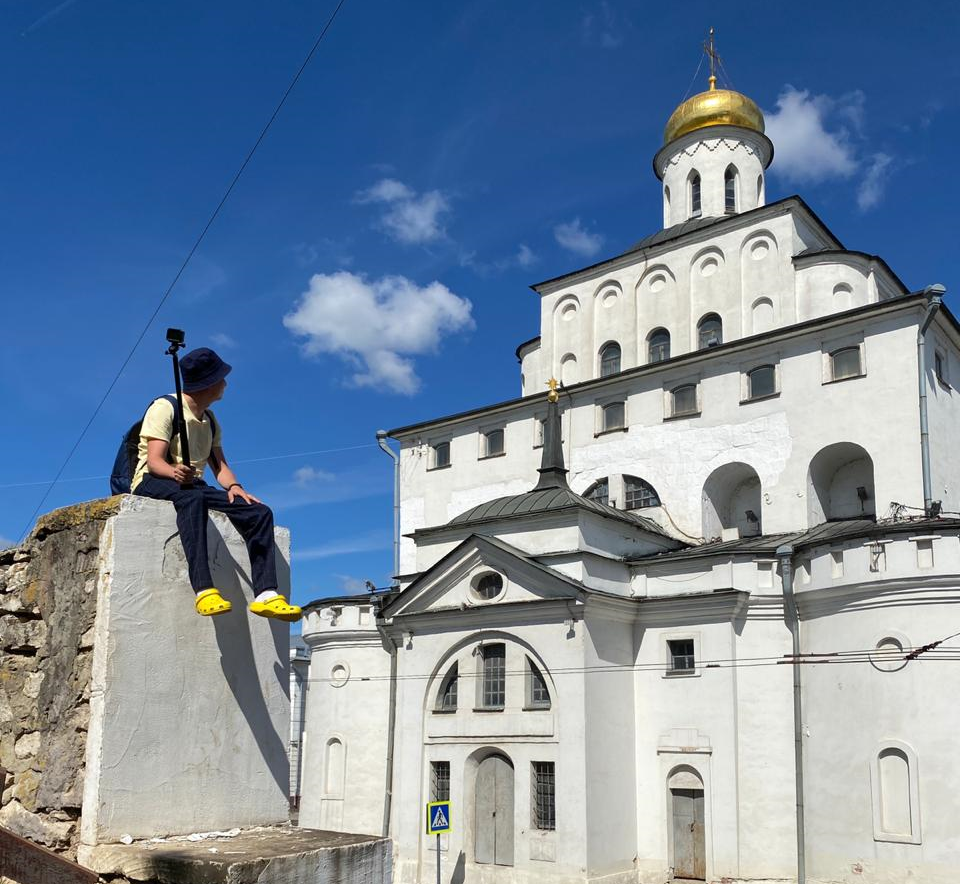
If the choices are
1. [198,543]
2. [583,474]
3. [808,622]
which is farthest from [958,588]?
[198,543]

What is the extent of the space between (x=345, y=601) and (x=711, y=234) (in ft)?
47.0

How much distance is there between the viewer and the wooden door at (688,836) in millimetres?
22094

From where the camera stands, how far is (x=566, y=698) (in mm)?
22547

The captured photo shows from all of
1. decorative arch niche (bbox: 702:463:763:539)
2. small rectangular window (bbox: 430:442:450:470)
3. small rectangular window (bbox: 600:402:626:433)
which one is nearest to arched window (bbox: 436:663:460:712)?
decorative arch niche (bbox: 702:463:763:539)

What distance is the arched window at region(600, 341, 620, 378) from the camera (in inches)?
1251

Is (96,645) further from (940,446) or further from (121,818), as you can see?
(940,446)

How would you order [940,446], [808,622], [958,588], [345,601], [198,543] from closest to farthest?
[198,543] → [958,588] → [808,622] → [940,446] → [345,601]

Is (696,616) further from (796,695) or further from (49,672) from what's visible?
(49,672)

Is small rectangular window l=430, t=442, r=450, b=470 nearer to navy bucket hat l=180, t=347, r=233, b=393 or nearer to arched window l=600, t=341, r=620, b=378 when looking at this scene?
arched window l=600, t=341, r=620, b=378

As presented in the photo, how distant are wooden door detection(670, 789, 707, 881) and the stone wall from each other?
1930 centimetres

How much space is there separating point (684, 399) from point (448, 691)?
31.2 feet

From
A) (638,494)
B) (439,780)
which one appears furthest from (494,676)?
(638,494)

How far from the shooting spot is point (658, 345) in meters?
31.2

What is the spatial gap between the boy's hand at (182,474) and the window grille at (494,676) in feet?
62.9
